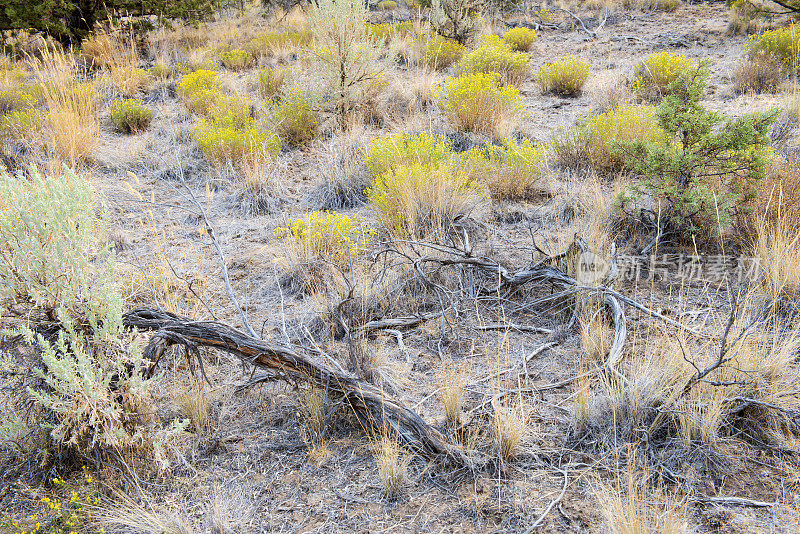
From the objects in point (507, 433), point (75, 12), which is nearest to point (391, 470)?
point (507, 433)

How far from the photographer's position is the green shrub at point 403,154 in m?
4.55

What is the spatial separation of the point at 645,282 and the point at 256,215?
11.1ft

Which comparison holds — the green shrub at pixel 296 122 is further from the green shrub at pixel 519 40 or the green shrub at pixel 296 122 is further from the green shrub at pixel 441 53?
the green shrub at pixel 519 40

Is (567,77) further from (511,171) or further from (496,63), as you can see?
(511,171)

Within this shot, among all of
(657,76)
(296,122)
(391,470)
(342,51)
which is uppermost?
(342,51)

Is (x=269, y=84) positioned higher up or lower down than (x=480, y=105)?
higher up

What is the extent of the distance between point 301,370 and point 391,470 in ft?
2.18

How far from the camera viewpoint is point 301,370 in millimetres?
2473

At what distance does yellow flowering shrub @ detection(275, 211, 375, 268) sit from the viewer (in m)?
3.80

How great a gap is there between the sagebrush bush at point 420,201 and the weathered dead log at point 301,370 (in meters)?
1.70

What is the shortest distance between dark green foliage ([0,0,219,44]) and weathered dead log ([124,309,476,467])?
28.8 feet

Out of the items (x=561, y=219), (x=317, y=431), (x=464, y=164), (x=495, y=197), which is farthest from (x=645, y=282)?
(x=317, y=431)

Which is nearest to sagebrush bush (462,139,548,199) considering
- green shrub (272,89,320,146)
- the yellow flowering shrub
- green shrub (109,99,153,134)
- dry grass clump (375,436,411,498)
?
the yellow flowering shrub

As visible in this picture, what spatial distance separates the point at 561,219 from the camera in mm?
4227
